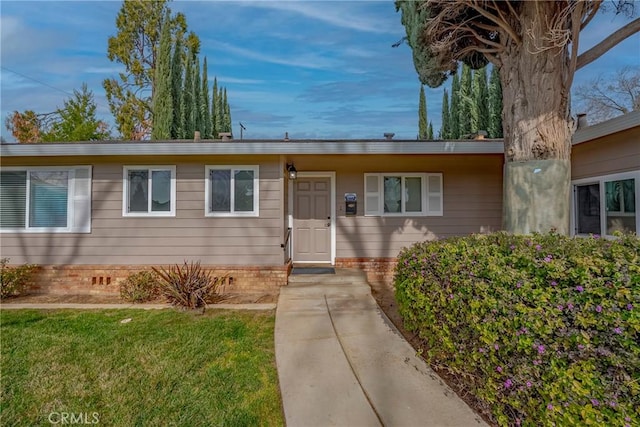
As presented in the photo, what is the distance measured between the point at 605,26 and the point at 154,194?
788cm

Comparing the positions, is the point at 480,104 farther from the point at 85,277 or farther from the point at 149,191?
the point at 85,277

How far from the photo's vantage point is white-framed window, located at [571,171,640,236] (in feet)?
14.9

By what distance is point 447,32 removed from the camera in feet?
16.1

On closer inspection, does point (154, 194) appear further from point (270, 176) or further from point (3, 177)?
point (3, 177)

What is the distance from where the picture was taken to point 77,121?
16.2 metres

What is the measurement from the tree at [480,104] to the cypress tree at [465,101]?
11.0 inches

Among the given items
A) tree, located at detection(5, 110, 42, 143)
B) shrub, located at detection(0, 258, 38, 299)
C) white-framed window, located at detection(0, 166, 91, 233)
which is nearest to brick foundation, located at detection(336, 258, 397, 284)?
white-framed window, located at detection(0, 166, 91, 233)

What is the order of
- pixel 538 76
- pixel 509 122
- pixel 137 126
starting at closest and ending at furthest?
pixel 538 76 → pixel 509 122 → pixel 137 126

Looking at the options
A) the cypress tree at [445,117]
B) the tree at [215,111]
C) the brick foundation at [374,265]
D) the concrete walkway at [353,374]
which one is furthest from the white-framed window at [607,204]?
the tree at [215,111]

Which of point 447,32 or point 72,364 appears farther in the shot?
point 447,32

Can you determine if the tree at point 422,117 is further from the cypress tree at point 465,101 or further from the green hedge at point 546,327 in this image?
the green hedge at point 546,327

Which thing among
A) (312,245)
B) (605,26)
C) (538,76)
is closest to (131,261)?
(312,245)

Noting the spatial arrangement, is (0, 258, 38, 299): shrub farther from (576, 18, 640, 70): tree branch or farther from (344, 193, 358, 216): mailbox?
(576, 18, 640, 70): tree branch

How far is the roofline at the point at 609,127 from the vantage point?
13.5ft
